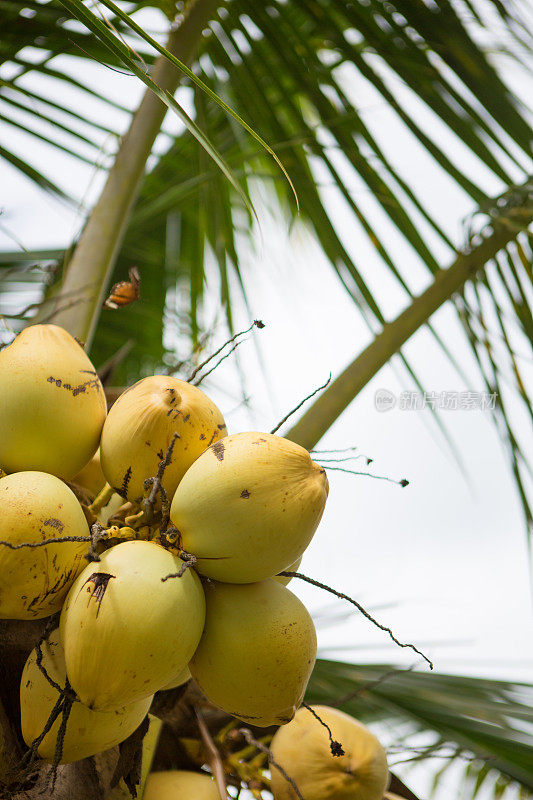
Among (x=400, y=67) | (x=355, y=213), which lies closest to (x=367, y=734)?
(x=355, y=213)

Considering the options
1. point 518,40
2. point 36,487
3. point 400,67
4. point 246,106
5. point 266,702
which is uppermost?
point 518,40

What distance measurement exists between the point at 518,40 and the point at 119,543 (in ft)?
3.81

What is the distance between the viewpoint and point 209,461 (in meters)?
0.69

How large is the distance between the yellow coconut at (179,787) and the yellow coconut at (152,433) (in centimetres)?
35

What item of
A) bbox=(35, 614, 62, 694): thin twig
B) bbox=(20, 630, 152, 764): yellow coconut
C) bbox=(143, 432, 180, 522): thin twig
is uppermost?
bbox=(143, 432, 180, 522): thin twig

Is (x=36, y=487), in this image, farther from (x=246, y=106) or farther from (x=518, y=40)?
(x=518, y=40)

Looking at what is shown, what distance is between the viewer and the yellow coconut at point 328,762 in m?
0.86

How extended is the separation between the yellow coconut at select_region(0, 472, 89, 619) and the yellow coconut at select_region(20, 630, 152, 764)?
1.9 inches

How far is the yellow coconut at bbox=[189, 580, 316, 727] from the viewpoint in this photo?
2.23ft

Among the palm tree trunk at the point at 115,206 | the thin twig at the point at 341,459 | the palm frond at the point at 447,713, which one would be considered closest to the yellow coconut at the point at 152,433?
the thin twig at the point at 341,459
